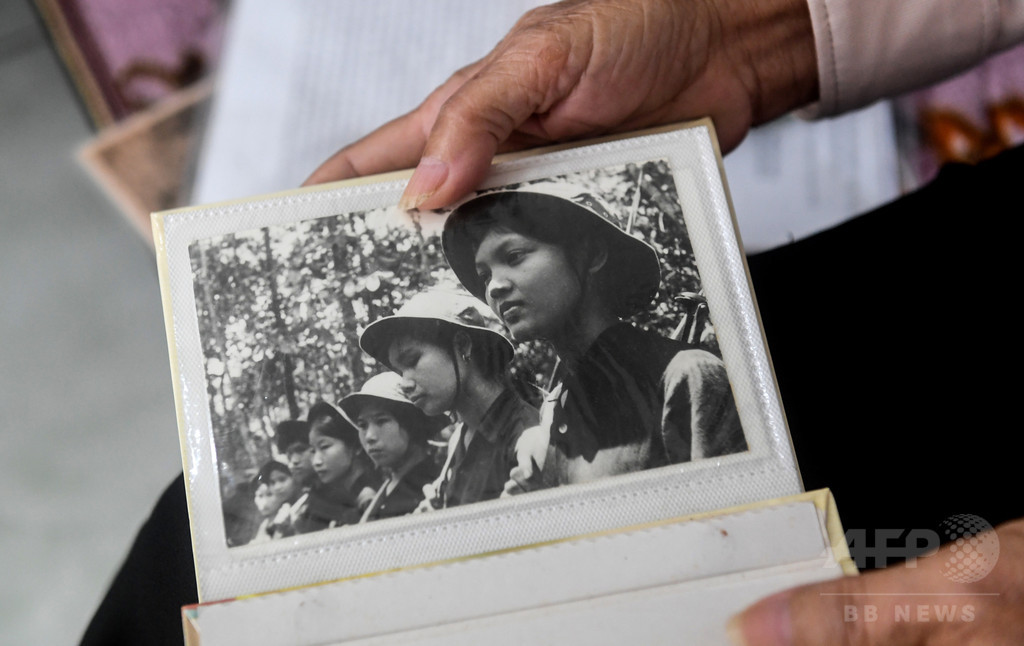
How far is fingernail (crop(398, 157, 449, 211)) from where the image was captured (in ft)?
1.50

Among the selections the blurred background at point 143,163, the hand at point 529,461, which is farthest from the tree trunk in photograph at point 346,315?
the blurred background at point 143,163

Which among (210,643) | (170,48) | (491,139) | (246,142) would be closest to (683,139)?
(491,139)

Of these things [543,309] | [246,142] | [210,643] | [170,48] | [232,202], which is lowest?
[210,643]

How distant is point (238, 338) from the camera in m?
0.44

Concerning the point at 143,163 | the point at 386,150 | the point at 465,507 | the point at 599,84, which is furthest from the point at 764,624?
the point at 143,163

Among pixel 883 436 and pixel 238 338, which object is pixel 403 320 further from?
pixel 883 436

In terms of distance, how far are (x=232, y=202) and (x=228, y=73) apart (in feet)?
1.68

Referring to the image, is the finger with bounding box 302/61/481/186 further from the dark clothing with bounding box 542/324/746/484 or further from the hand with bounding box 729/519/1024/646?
the hand with bounding box 729/519/1024/646

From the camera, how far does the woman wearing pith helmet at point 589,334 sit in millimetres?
429

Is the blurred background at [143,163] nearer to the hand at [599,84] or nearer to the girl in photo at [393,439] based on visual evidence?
the hand at [599,84]

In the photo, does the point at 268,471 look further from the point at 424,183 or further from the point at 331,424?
the point at 424,183

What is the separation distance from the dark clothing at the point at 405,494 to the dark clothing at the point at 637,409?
7 centimetres

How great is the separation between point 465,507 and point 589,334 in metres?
0.12

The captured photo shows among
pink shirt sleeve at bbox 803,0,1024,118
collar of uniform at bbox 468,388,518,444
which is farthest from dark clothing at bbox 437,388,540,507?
pink shirt sleeve at bbox 803,0,1024,118
